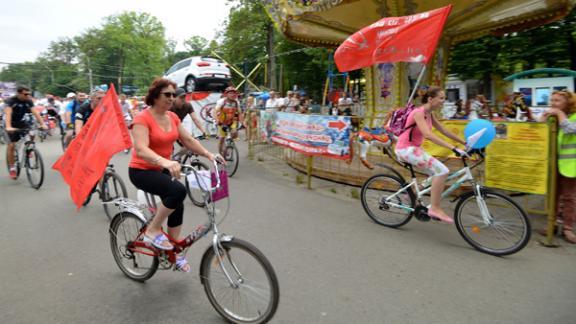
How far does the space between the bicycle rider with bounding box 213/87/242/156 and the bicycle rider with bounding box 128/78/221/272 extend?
574cm

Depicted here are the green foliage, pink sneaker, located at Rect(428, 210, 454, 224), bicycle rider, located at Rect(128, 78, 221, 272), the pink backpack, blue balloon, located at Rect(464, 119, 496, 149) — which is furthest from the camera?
the green foliage

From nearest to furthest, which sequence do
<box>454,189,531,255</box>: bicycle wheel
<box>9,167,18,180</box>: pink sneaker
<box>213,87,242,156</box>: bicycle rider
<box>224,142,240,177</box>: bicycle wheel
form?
<box>454,189,531,255</box>: bicycle wheel → <box>9,167,18,180</box>: pink sneaker → <box>224,142,240,177</box>: bicycle wheel → <box>213,87,242,156</box>: bicycle rider

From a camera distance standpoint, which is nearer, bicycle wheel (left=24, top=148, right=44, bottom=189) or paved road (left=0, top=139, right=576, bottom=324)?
paved road (left=0, top=139, right=576, bottom=324)

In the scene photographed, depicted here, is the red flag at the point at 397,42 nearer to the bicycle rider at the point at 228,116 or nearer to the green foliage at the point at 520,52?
the bicycle rider at the point at 228,116

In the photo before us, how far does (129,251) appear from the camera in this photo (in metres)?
3.90

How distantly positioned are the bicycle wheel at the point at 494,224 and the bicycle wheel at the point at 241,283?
2861mm

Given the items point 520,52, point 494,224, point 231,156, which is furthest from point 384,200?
point 520,52

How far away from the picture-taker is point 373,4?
9906 millimetres

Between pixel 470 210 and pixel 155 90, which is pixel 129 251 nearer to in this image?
pixel 155 90

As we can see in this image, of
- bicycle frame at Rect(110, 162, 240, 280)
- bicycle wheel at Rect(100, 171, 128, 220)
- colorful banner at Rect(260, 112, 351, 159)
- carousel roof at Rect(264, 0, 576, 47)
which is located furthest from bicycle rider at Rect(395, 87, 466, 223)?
carousel roof at Rect(264, 0, 576, 47)

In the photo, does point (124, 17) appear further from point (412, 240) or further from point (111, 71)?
point (412, 240)

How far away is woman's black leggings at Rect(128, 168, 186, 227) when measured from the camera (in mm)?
3341

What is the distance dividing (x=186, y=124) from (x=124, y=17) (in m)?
62.5

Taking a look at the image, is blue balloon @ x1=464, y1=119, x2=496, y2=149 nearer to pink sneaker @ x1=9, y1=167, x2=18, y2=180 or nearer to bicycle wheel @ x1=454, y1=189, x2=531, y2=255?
bicycle wheel @ x1=454, y1=189, x2=531, y2=255
